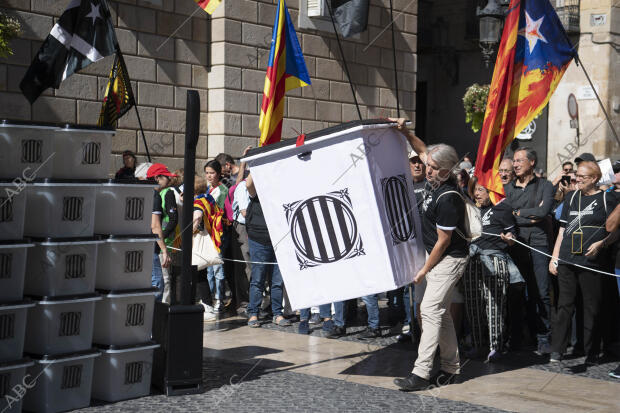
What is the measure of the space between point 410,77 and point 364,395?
1323cm

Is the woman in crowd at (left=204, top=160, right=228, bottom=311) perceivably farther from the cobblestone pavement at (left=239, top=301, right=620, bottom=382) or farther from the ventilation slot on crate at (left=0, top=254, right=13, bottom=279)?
the ventilation slot on crate at (left=0, top=254, right=13, bottom=279)

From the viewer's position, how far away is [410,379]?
7332mm

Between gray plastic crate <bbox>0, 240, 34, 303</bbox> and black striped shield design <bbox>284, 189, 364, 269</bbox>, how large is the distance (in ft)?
7.07

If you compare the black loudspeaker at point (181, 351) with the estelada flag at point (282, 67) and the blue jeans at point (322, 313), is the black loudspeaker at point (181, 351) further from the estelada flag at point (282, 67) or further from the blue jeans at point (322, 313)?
the estelada flag at point (282, 67)

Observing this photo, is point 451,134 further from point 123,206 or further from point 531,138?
point 123,206

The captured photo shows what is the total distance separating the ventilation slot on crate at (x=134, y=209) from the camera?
23.1ft

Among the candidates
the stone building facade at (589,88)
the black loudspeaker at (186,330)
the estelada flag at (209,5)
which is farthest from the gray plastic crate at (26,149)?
the stone building facade at (589,88)

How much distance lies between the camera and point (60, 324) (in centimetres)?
655

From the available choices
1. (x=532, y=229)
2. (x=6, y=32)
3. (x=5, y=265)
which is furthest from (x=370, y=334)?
(x=6, y=32)

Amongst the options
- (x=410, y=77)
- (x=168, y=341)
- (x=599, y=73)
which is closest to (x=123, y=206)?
(x=168, y=341)

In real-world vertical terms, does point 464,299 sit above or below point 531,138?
below

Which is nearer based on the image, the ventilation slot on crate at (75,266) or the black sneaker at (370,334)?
the ventilation slot on crate at (75,266)

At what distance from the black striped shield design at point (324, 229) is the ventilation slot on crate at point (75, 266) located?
→ 1.71 metres

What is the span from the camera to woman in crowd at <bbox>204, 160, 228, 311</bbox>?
11.5 m
